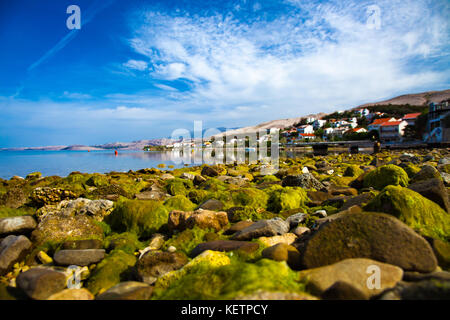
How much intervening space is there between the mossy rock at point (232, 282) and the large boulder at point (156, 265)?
0.29m

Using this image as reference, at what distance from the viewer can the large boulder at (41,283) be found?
8.88 feet

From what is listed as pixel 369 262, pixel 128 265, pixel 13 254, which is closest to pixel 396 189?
pixel 369 262

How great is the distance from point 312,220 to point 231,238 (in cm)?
178

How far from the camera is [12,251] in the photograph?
12.3 feet

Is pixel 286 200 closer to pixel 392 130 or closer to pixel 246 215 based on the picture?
pixel 246 215

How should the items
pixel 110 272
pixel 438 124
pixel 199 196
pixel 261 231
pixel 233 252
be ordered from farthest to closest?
pixel 438 124, pixel 199 196, pixel 261 231, pixel 233 252, pixel 110 272

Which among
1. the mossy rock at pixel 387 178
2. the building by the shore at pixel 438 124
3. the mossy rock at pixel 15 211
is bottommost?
the mossy rock at pixel 15 211

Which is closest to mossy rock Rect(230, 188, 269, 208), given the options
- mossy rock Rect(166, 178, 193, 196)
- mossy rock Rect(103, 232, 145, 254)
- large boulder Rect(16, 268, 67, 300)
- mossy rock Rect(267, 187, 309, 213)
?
mossy rock Rect(267, 187, 309, 213)

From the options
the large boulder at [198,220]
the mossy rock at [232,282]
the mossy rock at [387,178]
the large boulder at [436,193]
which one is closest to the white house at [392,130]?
the mossy rock at [387,178]

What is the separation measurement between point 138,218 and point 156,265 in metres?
2.63

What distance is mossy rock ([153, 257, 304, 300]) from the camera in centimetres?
236

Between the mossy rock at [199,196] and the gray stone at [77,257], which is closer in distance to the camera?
the gray stone at [77,257]

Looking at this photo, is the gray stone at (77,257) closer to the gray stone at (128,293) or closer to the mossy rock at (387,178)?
the gray stone at (128,293)

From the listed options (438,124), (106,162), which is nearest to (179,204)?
(106,162)
